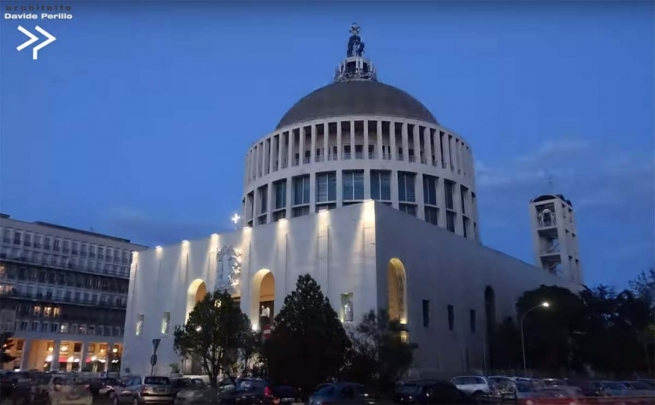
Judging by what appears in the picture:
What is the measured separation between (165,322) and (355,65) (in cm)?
4041

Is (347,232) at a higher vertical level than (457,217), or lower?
lower

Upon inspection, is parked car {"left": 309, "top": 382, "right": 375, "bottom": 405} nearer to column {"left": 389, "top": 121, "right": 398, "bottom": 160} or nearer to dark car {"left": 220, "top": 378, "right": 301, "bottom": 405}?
dark car {"left": 220, "top": 378, "right": 301, "bottom": 405}

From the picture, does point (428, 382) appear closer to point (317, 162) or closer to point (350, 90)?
point (317, 162)

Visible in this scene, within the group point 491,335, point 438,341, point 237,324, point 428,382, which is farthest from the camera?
point 491,335

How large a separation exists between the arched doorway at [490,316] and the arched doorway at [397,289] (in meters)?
13.8

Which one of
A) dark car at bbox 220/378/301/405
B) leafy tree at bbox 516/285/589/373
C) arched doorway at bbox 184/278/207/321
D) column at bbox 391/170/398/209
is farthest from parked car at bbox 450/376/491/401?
arched doorway at bbox 184/278/207/321

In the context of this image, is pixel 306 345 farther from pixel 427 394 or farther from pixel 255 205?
pixel 255 205

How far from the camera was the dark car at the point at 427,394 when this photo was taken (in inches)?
1002

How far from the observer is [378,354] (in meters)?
36.0

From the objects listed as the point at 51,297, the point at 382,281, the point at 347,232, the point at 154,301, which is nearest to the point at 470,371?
the point at 382,281

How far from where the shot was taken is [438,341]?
158ft

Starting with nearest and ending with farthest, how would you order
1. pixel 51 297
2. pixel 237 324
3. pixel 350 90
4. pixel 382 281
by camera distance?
pixel 237 324 → pixel 382 281 → pixel 350 90 → pixel 51 297

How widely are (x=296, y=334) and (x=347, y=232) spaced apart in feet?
47.5

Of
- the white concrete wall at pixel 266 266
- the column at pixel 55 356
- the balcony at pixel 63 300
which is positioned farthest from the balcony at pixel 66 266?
the white concrete wall at pixel 266 266
